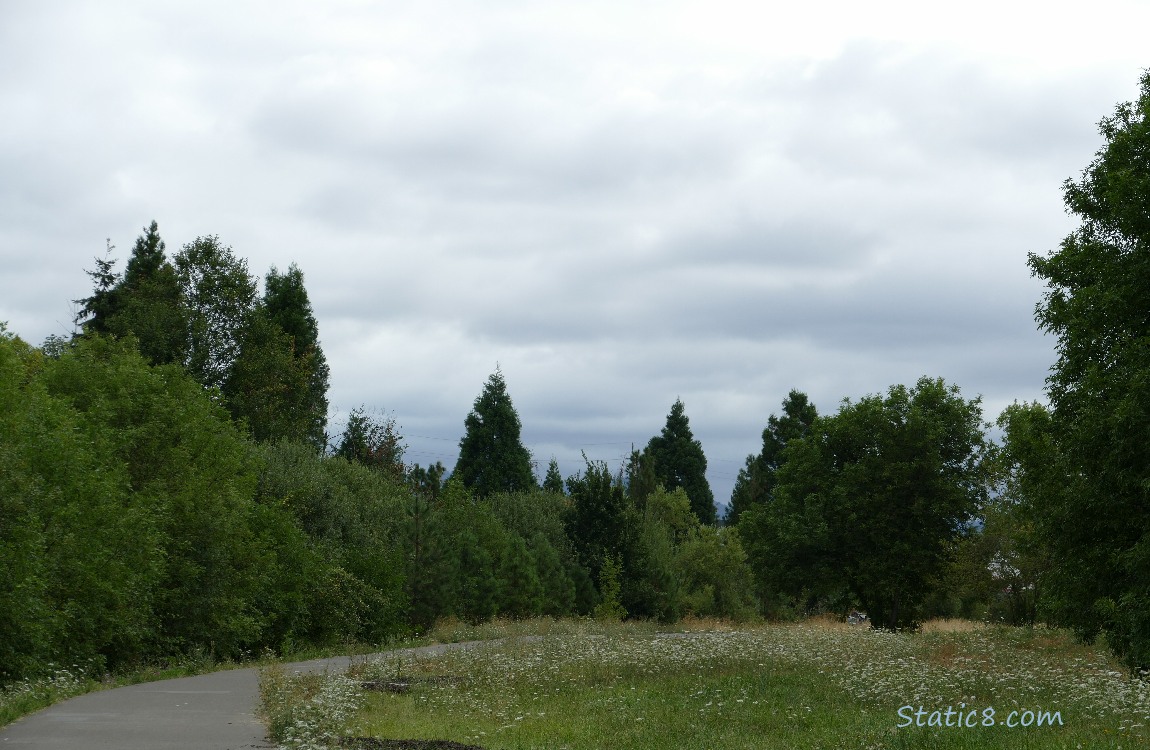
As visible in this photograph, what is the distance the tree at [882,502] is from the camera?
154 feet

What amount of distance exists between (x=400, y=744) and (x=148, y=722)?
5.16 meters

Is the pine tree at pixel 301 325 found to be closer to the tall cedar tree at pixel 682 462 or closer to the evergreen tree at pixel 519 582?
the evergreen tree at pixel 519 582

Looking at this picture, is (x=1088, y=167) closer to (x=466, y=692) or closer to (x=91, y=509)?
(x=466, y=692)

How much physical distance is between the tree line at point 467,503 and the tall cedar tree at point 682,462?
619 inches

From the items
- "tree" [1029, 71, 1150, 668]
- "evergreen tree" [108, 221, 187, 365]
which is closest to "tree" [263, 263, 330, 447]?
"evergreen tree" [108, 221, 187, 365]

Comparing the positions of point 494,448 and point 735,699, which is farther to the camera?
point 494,448

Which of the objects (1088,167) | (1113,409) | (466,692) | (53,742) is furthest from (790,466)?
(53,742)

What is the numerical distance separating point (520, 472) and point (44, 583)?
62941mm

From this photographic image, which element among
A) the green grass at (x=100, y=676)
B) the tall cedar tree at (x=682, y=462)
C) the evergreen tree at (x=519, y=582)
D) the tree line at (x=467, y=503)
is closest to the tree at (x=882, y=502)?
→ the tree line at (x=467, y=503)

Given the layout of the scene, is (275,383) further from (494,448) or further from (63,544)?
(63,544)

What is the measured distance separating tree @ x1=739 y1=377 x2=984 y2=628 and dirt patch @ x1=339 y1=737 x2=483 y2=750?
3615 cm

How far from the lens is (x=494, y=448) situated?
84125 mm

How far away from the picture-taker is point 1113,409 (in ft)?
69.4

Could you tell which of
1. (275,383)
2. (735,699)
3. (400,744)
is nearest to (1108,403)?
(735,699)
